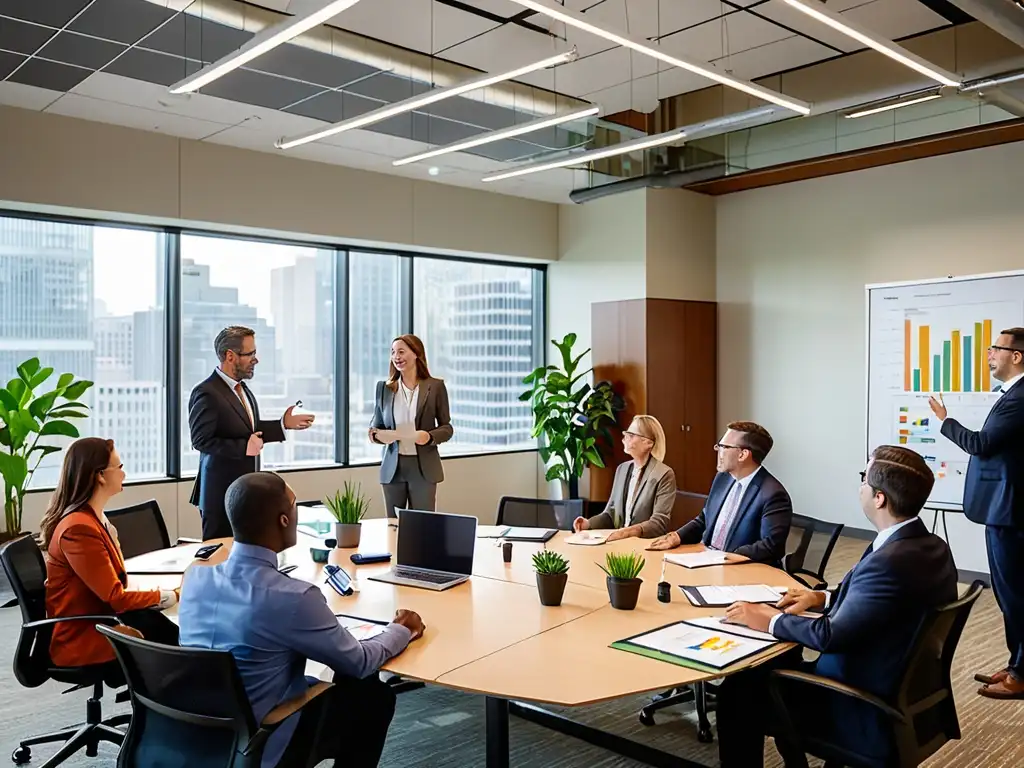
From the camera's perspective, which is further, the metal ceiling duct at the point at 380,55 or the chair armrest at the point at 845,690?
the metal ceiling duct at the point at 380,55

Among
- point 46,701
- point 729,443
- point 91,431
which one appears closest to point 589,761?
point 729,443

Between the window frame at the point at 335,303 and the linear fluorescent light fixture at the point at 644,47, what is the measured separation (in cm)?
396

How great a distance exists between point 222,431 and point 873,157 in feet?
18.2

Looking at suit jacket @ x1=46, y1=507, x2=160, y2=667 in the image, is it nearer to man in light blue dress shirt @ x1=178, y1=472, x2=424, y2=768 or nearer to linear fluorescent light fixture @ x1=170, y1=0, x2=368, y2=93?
man in light blue dress shirt @ x1=178, y1=472, x2=424, y2=768

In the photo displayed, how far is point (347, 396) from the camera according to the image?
8.12 m

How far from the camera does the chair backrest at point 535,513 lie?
4.67 metres

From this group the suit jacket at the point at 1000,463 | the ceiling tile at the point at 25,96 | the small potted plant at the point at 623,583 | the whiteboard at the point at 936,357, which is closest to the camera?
the small potted plant at the point at 623,583

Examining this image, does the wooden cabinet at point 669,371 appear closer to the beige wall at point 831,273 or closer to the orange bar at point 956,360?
the beige wall at point 831,273

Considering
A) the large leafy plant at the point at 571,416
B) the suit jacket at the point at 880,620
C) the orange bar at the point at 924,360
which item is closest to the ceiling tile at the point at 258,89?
the large leafy plant at the point at 571,416

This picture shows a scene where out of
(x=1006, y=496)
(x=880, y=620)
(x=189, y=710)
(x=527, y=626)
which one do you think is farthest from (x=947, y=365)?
(x=189, y=710)

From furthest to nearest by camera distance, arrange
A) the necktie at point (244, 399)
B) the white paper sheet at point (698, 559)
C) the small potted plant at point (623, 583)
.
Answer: the necktie at point (244, 399), the white paper sheet at point (698, 559), the small potted plant at point (623, 583)

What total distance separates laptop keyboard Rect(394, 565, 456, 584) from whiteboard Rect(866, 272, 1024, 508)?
438 centimetres

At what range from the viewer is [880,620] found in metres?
2.38

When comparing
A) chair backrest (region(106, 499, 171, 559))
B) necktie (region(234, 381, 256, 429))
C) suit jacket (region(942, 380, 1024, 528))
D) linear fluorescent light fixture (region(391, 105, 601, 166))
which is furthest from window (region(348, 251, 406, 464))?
suit jacket (region(942, 380, 1024, 528))
